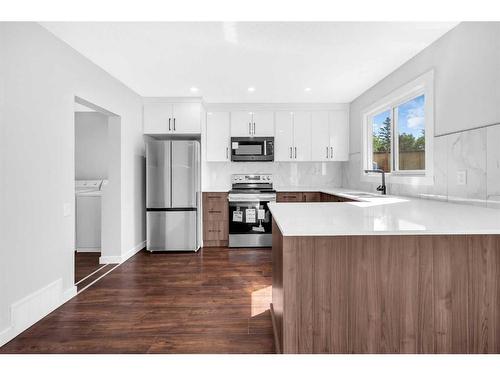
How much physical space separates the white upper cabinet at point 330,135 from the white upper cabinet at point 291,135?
5.2 inches

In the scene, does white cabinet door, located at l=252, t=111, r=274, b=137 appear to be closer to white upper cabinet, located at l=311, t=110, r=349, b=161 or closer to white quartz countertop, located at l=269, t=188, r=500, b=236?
white upper cabinet, located at l=311, t=110, r=349, b=161

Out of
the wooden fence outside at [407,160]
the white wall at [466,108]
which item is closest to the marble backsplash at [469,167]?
the white wall at [466,108]

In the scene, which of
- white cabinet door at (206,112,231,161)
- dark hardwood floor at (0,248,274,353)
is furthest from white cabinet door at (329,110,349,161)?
dark hardwood floor at (0,248,274,353)

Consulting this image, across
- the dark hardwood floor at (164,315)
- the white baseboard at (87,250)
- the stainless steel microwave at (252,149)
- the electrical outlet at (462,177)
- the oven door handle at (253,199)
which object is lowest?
the dark hardwood floor at (164,315)

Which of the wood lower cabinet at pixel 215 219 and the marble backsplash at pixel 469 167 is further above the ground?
the marble backsplash at pixel 469 167

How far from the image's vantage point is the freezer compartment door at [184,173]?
14.7ft

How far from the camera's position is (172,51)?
2951 millimetres

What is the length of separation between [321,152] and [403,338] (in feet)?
13.0

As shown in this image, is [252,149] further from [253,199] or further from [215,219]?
[215,219]

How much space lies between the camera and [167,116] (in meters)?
4.81

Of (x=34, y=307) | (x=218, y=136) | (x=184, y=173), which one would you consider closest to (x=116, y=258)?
(x=184, y=173)

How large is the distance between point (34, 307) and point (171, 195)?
2.35m

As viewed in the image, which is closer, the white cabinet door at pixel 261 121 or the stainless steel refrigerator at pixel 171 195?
the stainless steel refrigerator at pixel 171 195

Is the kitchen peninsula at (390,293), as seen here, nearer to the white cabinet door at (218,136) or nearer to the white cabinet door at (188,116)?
the white cabinet door at (188,116)
